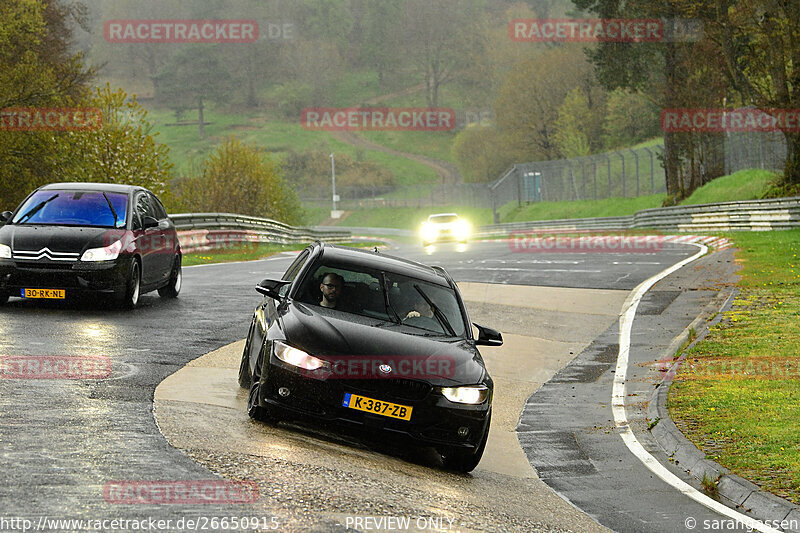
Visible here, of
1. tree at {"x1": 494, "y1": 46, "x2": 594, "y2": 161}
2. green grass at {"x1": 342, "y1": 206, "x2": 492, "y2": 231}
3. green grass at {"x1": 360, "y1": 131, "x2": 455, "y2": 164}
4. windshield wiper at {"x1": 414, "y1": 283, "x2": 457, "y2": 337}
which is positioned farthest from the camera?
green grass at {"x1": 360, "y1": 131, "x2": 455, "y2": 164}

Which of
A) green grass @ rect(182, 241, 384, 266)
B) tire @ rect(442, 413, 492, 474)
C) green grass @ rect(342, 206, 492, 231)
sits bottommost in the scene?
green grass @ rect(342, 206, 492, 231)

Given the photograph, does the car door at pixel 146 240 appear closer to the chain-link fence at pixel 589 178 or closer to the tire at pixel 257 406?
the tire at pixel 257 406

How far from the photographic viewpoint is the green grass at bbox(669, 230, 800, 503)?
9070 millimetres

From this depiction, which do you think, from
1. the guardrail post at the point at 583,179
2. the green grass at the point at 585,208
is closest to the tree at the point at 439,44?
the green grass at the point at 585,208

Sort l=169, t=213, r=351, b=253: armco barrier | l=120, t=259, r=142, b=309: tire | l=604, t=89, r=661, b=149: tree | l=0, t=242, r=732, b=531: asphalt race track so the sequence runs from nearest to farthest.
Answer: l=0, t=242, r=732, b=531: asphalt race track, l=120, t=259, r=142, b=309: tire, l=169, t=213, r=351, b=253: armco barrier, l=604, t=89, r=661, b=149: tree

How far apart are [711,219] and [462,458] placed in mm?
35604

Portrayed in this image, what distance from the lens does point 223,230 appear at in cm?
3675

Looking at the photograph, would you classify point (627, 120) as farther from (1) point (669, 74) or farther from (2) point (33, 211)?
(2) point (33, 211)

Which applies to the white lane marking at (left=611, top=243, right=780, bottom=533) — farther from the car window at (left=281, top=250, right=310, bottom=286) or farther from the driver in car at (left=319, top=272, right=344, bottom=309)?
the car window at (left=281, top=250, right=310, bottom=286)

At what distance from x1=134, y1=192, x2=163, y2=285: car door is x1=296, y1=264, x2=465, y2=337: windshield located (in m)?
6.67

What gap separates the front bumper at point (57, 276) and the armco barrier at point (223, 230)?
47.5 feet

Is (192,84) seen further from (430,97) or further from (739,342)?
(739,342)

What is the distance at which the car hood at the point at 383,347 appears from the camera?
329 inches

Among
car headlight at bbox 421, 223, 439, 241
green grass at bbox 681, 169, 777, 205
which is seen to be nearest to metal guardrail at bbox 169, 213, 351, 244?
A: car headlight at bbox 421, 223, 439, 241
